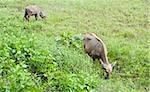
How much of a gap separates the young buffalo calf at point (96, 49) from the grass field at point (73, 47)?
0.57 ft

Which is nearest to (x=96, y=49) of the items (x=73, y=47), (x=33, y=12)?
(x=73, y=47)

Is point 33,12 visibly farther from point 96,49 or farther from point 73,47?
point 73,47

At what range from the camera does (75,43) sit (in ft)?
24.6

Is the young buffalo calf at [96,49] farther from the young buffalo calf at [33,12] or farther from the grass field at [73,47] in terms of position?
the young buffalo calf at [33,12]

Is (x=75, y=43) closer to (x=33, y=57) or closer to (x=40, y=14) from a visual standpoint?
(x=33, y=57)

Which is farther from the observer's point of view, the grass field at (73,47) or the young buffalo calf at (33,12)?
the young buffalo calf at (33,12)

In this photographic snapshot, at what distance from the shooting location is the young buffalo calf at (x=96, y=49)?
735cm

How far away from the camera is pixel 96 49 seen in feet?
25.5

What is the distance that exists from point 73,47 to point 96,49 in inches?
24.9

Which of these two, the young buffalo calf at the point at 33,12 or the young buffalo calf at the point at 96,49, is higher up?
the young buffalo calf at the point at 33,12

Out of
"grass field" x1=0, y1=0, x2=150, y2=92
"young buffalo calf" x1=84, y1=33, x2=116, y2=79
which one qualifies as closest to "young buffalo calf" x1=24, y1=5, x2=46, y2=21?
"grass field" x1=0, y1=0, x2=150, y2=92

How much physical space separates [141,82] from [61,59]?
5.50 ft

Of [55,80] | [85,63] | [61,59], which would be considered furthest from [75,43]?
[55,80]

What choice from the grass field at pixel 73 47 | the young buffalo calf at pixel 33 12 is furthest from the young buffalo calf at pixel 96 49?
the young buffalo calf at pixel 33 12
